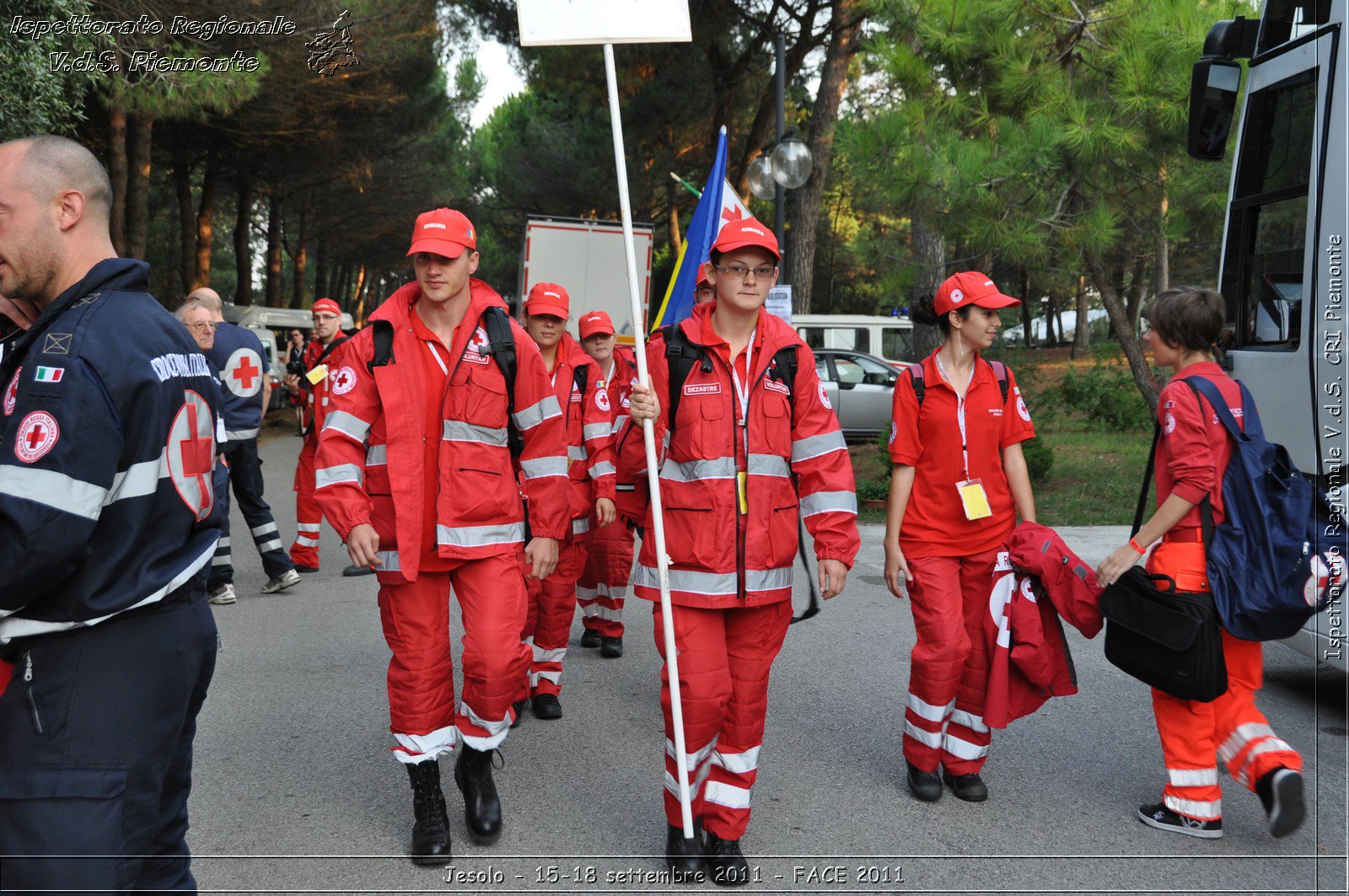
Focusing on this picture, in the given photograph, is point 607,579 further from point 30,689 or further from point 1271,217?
point 30,689

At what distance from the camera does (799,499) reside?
391cm

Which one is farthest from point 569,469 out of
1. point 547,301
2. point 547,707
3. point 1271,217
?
point 1271,217

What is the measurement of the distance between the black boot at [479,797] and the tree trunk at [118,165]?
529 inches

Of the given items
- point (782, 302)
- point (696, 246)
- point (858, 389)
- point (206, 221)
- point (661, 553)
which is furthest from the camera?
point (206, 221)

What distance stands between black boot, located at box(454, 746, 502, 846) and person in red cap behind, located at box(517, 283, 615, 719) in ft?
3.78

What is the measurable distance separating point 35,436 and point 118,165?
16046 mm

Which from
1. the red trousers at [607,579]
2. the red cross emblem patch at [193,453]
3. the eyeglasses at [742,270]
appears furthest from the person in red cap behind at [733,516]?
the red trousers at [607,579]

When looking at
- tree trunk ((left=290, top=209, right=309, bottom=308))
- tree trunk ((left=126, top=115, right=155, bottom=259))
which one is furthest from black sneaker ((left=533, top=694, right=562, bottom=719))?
tree trunk ((left=290, top=209, right=309, bottom=308))

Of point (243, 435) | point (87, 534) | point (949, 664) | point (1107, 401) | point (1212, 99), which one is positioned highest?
point (1212, 99)

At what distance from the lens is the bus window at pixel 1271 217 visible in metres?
5.04

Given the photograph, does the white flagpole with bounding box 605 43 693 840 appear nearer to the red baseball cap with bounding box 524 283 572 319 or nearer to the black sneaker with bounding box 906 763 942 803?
the black sneaker with bounding box 906 763 942 803

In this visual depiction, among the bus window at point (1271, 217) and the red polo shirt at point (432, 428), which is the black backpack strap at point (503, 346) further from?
the bus window at point (1271, 217)

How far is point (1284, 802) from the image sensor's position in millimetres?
3629

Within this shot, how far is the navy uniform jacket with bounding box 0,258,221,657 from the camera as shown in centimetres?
213
